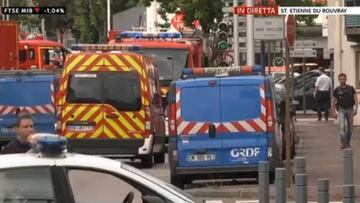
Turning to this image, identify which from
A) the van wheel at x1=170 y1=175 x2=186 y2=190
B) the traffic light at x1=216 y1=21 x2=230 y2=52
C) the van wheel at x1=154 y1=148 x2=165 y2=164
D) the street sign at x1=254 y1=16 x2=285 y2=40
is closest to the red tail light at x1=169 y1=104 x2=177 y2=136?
the van wheel at x1=170 y1=175 x2=186 y2=190

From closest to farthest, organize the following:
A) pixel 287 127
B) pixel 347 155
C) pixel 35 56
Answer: pixel 347 155, pixel 287 127, pixel 35 56

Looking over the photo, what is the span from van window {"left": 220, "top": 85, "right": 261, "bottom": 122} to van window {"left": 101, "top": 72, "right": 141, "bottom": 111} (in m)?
4.90

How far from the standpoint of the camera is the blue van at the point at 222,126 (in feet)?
56.3

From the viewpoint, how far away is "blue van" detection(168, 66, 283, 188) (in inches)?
676

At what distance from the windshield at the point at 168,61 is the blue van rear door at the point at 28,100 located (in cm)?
369

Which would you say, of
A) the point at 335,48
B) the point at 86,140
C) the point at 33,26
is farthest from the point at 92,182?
the point at 33,26

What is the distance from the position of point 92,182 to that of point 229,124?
399 inches

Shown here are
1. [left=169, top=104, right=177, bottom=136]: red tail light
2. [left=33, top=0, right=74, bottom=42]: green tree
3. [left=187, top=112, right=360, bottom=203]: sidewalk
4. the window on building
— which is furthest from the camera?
Answer: [left=33, top=0, right=74, bottom=42]: green tree

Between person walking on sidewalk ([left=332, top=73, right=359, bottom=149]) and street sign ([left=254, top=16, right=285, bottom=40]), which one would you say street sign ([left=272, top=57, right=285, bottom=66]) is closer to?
person walking on sidewalk ([left=332, top=73, right=359, bottom=149])

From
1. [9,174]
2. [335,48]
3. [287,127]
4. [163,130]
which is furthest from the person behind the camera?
[335,48]

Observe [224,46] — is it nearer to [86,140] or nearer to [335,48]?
[335,48]

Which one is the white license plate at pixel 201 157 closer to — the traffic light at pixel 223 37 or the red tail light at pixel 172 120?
the red tail light at pixel 172 120

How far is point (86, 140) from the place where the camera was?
2188 cm

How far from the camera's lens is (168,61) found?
94.1 ft
